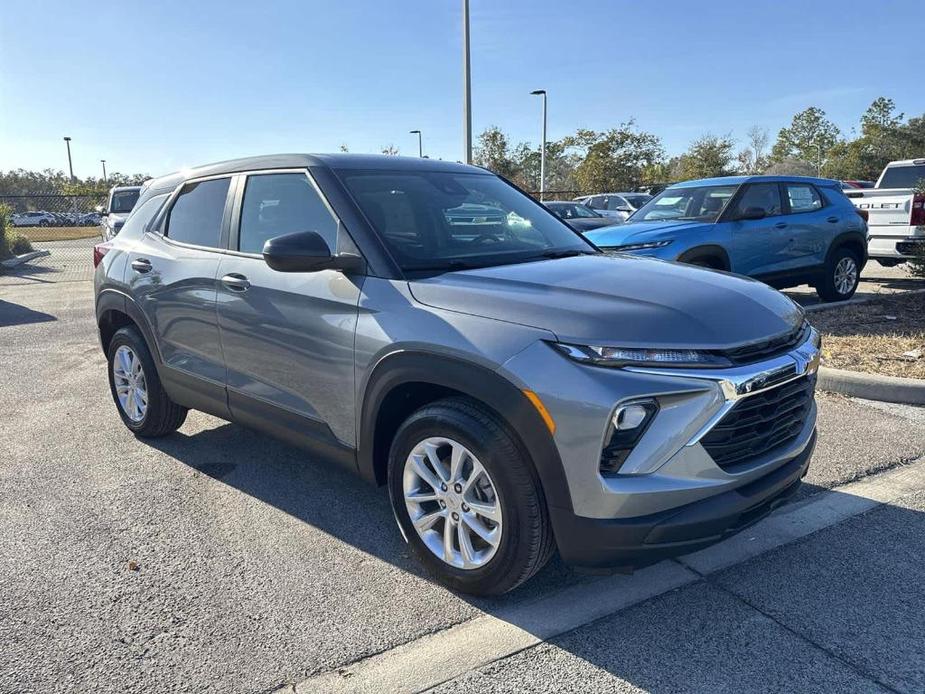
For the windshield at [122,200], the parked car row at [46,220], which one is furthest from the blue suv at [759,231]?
the parked car row at [46,220]

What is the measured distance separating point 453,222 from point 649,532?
189 centimetres

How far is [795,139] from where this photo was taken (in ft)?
204

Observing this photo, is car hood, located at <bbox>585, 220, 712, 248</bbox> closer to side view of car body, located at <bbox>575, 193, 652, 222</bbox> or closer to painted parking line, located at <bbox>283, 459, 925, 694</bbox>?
painted parking line, located at <bbox>283, 459, 925, 694</bbox>

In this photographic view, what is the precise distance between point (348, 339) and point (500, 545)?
3.63ft

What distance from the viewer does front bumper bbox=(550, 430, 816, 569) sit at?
8.05 ft

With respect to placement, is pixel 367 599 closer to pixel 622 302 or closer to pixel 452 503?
pixel 452 503

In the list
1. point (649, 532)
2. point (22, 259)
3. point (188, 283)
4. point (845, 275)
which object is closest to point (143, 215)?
point (188, 283)

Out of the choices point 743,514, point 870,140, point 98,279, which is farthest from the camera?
point 870,140

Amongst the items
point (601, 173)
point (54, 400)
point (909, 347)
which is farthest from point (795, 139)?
point (54, 400)

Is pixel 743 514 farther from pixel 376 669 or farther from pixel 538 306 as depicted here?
pixel 376 669

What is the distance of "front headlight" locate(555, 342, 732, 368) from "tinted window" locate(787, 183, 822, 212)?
7.36 m

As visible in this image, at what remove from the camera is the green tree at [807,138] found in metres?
59.1

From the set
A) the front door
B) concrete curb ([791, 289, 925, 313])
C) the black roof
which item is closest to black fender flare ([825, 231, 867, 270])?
concrete curb ([791, 289, 925, 313])

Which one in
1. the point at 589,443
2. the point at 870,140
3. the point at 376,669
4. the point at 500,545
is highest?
the point at 870,140
